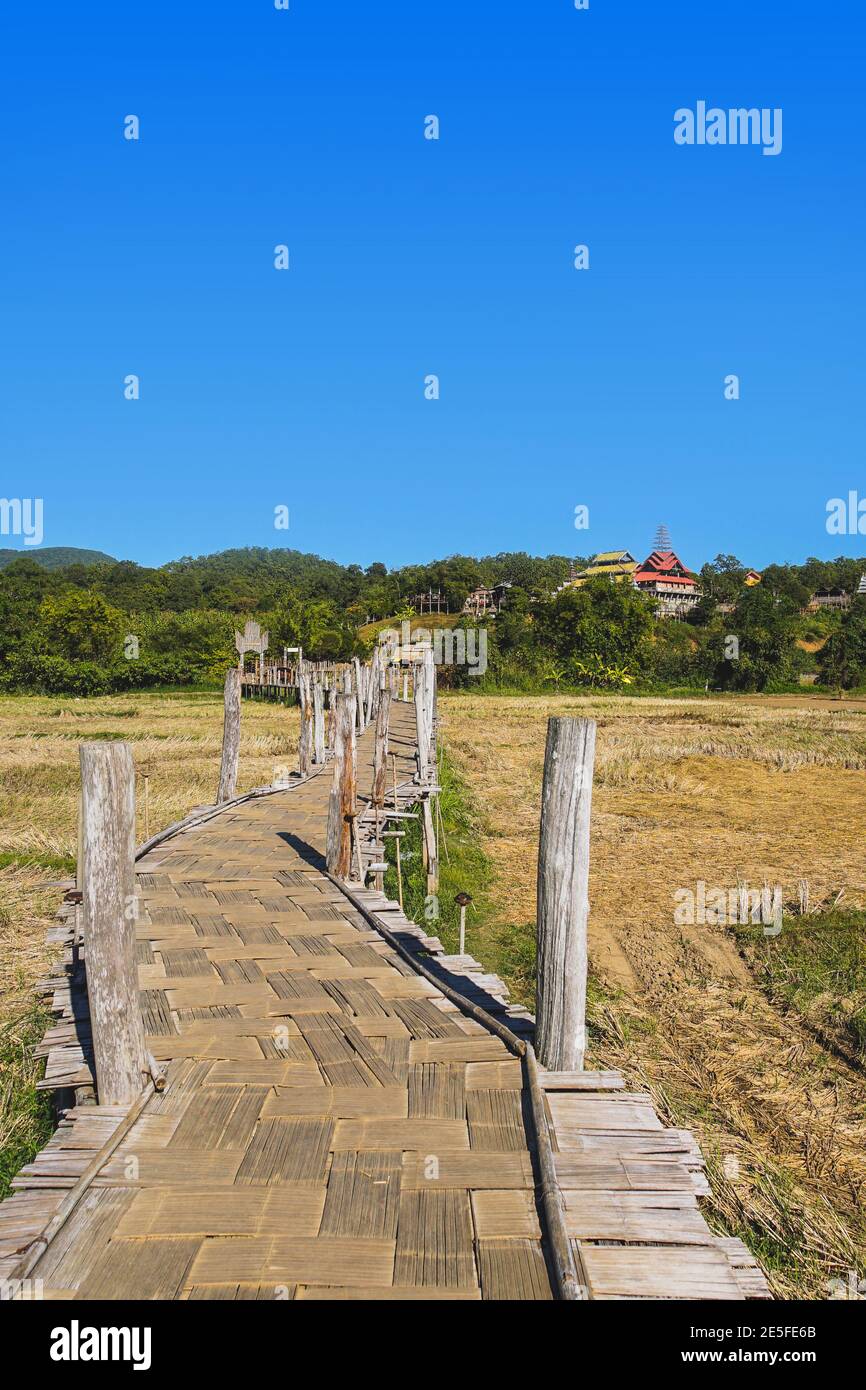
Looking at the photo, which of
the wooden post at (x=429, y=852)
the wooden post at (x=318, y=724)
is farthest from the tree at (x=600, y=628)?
the wooden post at (x=429, y=852)

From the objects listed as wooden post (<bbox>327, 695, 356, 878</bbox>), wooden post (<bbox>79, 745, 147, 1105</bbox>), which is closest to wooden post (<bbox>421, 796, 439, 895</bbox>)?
wooden post (<bbox>327, 695, 356, 878</bbox>)

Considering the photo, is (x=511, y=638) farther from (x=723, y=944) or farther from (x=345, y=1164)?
(x=345, y=1164)

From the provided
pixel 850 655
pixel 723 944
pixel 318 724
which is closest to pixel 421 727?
pixel 318 724

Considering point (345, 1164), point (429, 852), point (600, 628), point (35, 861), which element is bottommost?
point (35, 861)

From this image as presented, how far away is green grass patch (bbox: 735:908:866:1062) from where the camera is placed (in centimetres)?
766

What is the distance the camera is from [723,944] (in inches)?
384

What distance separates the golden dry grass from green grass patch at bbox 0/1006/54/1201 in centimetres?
382

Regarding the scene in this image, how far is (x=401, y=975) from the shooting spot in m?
5.22

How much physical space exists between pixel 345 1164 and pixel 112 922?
1.38 m

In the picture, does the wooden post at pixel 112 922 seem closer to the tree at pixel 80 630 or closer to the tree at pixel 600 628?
the tree at pixel 80 630

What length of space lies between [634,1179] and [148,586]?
253ft

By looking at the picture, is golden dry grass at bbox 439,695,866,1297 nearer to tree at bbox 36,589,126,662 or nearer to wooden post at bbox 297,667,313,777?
wooden post at bbox 297,667,313,777

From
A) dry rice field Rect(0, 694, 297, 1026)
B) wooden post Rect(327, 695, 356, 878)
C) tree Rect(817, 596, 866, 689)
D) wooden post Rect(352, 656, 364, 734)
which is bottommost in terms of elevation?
dry rice field Rect(0, 694, 297, 1026)
